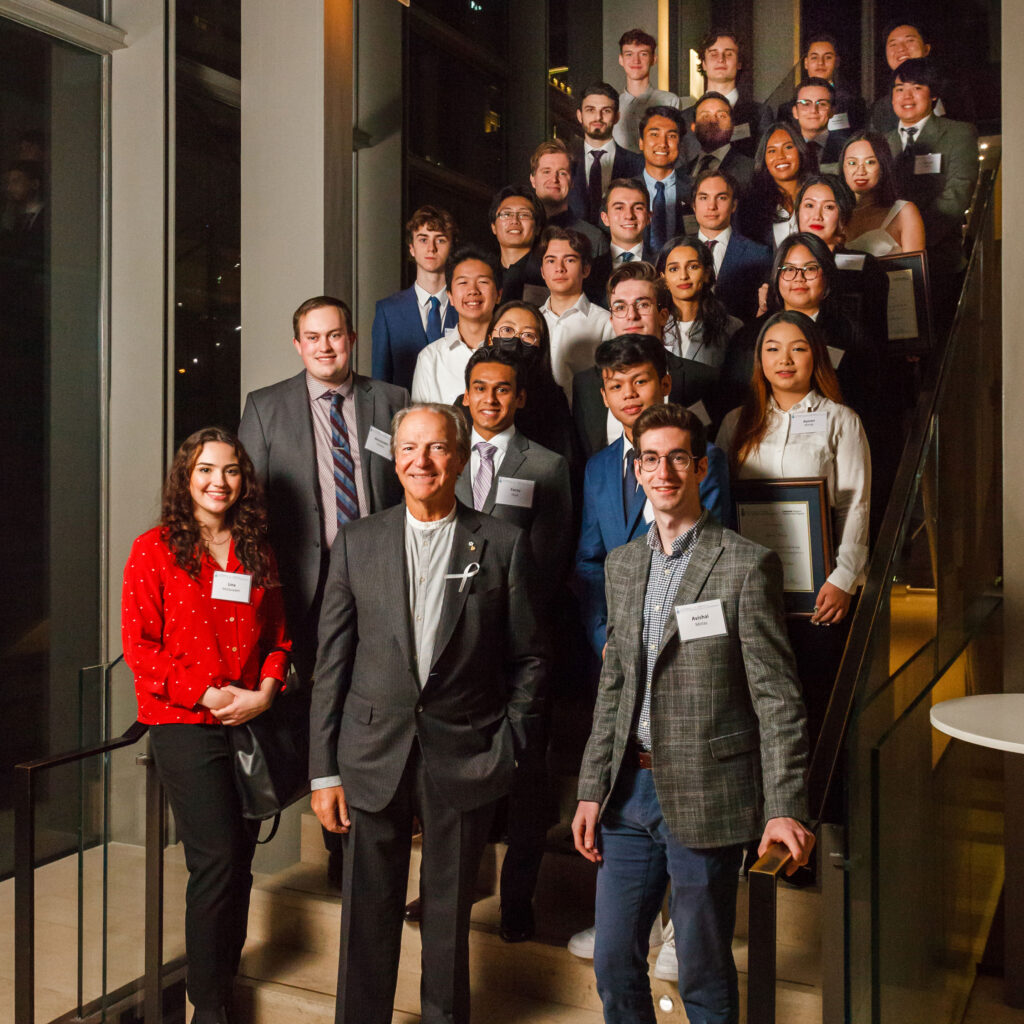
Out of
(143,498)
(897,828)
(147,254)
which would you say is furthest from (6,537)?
(897,828)

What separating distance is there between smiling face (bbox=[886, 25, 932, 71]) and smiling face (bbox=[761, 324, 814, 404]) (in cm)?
257

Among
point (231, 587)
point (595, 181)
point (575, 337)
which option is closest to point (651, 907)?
point (231, 587)

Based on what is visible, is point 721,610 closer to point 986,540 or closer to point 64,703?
point 986,540

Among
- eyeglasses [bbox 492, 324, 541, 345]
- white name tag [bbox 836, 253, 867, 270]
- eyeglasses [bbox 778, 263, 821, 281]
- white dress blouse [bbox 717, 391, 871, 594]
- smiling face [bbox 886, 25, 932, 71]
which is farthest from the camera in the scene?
smiling face [bbox 886, 25, 932, 71]

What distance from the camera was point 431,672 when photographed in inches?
105

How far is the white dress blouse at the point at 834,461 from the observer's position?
3291 mm

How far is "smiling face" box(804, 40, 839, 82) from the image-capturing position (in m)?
5.45

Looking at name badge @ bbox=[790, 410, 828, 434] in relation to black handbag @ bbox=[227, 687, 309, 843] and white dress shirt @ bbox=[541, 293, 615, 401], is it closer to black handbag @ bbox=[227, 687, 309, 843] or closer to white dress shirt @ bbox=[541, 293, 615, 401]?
white dress shirt @ bbox=[541, 293, 615, 401]

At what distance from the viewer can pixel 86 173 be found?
4.67m

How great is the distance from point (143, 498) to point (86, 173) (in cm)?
143

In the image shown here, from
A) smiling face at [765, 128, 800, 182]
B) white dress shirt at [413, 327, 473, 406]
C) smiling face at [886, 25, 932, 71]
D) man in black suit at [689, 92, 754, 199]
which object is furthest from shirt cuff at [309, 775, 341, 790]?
smiling face at [886, 25, 932, 71]

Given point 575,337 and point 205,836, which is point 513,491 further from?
point 205,836

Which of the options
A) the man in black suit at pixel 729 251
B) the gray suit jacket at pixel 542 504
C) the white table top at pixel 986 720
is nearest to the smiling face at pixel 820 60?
the man in black suit at pixel 729 251

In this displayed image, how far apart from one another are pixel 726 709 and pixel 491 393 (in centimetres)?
132
